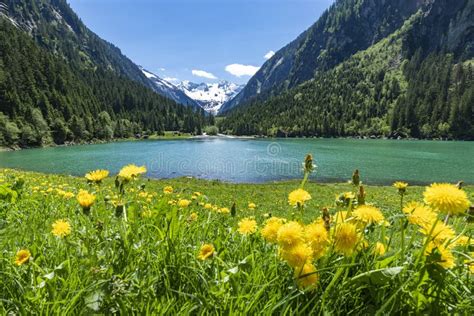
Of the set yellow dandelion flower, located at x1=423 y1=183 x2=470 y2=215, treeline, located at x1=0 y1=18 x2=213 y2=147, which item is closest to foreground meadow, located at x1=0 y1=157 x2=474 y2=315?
yellow dandelion flower, located at x1=423 y1=183 x2=470 y2=215

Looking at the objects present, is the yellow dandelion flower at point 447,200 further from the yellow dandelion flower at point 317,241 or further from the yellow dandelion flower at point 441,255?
the yellow dandelion flower at point 317,241

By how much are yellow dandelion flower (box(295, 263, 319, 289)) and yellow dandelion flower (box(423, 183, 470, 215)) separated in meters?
0.58

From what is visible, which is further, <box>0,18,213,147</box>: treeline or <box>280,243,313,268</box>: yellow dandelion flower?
<box>0,18,213,147</box>: treeline

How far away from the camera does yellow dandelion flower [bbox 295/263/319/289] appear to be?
146 centimetres

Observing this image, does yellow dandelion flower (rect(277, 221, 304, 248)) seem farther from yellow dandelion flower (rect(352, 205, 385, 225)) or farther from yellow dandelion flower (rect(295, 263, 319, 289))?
yellow dandelion flower (rect(352, 205, 385, 225))

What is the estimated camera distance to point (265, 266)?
2107 millimetres

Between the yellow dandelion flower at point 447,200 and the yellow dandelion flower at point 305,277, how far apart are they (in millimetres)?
582

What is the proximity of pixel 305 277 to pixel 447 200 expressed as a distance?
68 centimetres

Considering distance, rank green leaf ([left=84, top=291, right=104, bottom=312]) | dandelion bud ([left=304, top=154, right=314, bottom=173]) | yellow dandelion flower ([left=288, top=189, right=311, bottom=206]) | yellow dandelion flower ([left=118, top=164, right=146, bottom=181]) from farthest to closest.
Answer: yellow dandelion flower ([left=118, top=164, right=146, bottom=181]) < dandelion bud ([left=304, top=154, right=314, bottom=173]) < yellow dandelion flower ([left=288, top=189, right=311, bottom=206]) < green leaf ([left=84, top=291, right=104, bottom=312])

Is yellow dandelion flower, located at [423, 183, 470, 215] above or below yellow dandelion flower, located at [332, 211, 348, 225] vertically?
above

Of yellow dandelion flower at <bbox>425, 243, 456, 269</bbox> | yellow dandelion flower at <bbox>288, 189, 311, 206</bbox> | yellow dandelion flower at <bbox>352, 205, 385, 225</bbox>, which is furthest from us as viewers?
yellow dandelion flower at <bbox>288, 189, 311, 206</bbox>

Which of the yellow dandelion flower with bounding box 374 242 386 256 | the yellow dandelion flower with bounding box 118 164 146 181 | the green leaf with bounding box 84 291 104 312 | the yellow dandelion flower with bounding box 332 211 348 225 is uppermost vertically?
the yellow dandelion flower with bounding box 118 164 146 181

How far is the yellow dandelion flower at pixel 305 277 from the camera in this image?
146 centimetres

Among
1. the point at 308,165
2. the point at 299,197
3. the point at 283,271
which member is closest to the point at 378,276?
the point at 283,271
